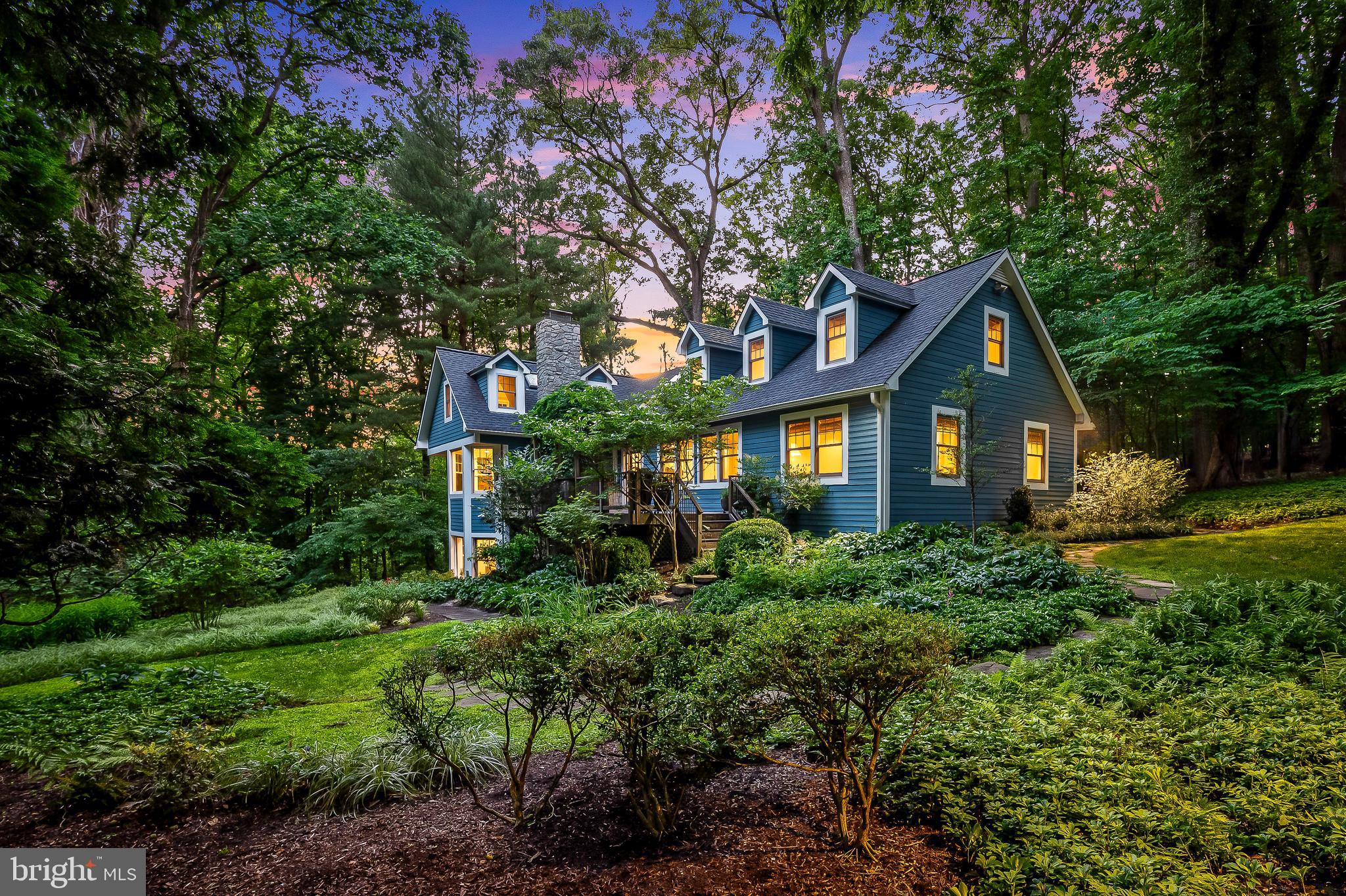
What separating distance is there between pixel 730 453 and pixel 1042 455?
8118 millimetres

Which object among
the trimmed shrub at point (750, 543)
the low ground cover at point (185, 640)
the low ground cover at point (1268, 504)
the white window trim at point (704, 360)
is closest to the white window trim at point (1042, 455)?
the low ground cover at point (1268, 504)

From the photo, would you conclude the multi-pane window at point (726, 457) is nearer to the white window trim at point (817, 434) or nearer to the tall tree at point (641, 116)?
the white window trim at point (817, 434)

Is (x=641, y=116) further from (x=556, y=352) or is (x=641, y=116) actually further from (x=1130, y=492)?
(x=1130, y=492)

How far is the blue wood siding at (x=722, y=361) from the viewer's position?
15953 millimetres

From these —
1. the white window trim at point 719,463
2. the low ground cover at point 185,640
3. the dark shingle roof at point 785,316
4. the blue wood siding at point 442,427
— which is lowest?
the low ground cover at point 185,640

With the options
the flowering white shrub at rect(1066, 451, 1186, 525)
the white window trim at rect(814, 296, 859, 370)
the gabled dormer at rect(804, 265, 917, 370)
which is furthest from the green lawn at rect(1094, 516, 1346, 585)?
the gabled dormer at rect(804, 265, 917, 370)

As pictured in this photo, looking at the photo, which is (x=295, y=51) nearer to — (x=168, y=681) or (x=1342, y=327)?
(x=168, y=681)

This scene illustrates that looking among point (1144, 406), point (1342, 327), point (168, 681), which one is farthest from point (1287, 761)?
point (1144, 406)

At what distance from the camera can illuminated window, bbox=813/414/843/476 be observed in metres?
12.2

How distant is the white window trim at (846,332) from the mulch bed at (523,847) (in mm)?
10979

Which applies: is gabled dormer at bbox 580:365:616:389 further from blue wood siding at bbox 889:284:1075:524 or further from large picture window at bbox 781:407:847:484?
blue wood siding at bbox 889:284:1075:524

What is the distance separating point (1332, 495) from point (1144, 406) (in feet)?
36.9

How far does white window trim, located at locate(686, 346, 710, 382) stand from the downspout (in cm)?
569

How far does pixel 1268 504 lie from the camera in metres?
11.5
